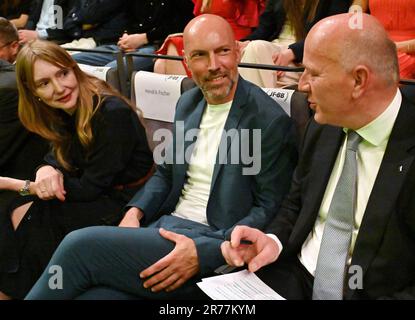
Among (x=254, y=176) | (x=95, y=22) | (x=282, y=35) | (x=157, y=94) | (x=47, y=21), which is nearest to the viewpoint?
(x=254, y=176)

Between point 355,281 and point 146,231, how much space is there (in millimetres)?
554

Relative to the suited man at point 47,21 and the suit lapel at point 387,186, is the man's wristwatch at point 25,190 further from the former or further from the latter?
the suited man at point 47,21

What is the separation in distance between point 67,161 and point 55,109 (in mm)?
205

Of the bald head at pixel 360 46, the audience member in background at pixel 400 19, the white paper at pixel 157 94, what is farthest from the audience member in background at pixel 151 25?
the bald head at pixel 360 46

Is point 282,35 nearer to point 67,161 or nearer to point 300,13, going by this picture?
point 300,13

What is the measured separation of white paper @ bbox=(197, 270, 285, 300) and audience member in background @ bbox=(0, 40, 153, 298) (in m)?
0.63

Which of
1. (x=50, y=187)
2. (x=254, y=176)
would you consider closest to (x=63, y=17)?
(x=50, y=187)

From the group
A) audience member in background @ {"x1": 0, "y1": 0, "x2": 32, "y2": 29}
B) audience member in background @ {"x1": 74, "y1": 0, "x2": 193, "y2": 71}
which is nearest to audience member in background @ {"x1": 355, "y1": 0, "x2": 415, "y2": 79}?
audience member in background @ {"x1": 74, "y1": 0, "x2": 193, "y2": 71}

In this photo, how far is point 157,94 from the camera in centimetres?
234

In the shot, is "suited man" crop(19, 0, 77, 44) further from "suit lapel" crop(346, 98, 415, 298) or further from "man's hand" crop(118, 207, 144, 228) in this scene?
"suit lapel" crop(346, 98, 415, 298)

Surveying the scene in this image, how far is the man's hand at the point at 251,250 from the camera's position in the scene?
1424 mm

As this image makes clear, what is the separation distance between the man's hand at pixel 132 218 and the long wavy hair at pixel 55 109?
297 millimetres
